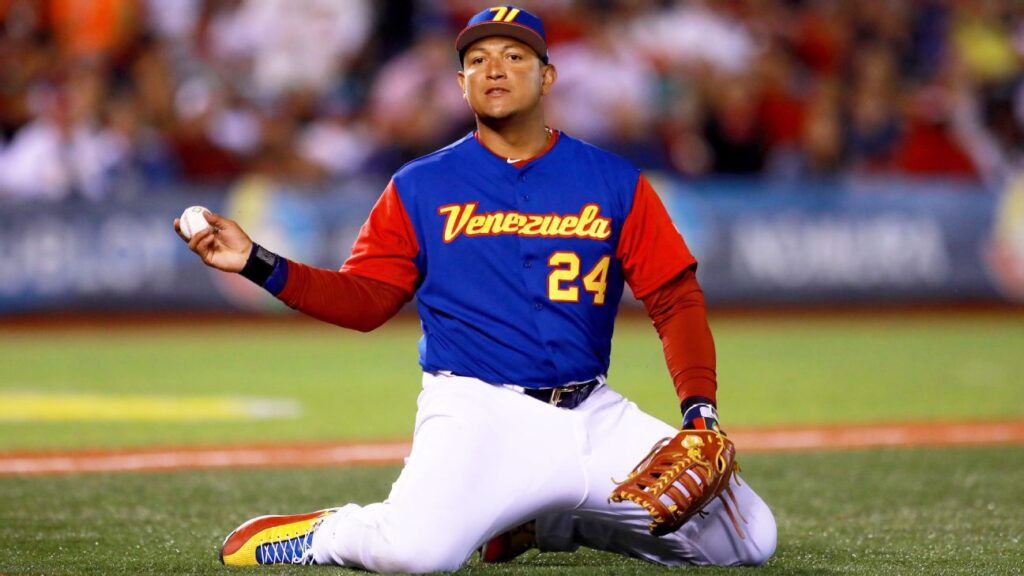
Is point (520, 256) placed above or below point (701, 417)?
above

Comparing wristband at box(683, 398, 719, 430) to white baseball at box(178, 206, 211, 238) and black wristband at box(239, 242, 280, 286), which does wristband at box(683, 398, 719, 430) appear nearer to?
black wristband at box(239, 242, 280, 286)

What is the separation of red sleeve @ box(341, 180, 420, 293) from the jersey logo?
0.42ft

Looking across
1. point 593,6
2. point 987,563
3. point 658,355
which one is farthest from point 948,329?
point 987,563

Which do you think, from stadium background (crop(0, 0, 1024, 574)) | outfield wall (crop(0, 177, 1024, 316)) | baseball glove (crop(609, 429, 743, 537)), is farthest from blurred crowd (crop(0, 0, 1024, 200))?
baseball glove (crop(609, 429, 743, 537))

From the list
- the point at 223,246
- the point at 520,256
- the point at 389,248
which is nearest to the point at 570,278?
the point at 520,256

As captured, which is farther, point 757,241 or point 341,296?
point 757,241

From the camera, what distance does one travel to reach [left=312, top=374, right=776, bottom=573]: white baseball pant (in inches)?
167

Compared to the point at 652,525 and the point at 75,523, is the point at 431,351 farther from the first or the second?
the point at 75,523

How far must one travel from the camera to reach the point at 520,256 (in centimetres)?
459

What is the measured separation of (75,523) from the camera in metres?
5.45

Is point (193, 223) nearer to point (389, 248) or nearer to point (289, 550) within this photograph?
point (389, 248)

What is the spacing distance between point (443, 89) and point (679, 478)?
34.9 ft

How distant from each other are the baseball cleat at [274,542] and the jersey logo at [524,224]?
0.93 meters

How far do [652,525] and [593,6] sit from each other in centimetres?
1213
